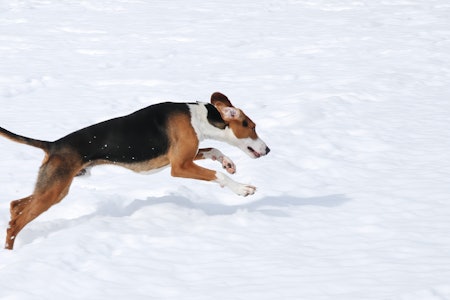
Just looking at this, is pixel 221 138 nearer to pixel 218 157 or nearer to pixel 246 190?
pixel 218 157

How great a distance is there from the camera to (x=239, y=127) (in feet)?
23.5

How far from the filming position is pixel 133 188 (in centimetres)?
798

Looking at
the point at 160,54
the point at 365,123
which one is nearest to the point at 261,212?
the point at 365,123

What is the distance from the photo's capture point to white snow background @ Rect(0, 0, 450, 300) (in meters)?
5.18

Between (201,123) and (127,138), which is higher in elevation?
(201,123)

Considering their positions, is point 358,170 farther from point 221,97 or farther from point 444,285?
point 444,285

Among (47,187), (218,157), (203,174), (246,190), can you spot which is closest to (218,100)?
(218,157)

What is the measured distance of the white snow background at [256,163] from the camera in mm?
5180

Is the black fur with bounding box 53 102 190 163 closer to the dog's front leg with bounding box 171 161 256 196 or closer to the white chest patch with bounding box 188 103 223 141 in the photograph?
the white chest patch with bounding box 188 103 223 141

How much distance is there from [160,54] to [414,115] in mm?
6763

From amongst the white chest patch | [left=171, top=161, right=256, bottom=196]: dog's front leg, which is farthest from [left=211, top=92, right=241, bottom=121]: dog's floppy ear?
[left=171, top=161, right=256, bottom=196]: dog's front leg

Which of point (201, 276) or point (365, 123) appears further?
point (365, 123)

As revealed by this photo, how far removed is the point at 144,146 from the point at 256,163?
2.17 meters

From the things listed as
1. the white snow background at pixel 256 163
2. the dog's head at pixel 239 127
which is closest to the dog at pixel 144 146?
the dog's head at pixel 239 127
